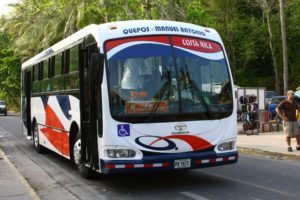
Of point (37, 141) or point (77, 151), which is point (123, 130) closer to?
point (77, 151)

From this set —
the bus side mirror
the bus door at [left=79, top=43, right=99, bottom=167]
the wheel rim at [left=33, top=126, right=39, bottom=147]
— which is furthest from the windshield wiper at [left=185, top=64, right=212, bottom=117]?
the wheel rim at [left=33, top=126, right=39, bottom=147]

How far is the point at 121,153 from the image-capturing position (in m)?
8.70

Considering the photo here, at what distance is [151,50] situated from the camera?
29.8ft

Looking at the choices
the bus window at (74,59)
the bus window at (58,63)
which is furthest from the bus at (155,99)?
the bus window at (58,63)

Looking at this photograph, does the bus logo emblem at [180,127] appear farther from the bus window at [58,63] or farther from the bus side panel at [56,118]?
the bus window at [58,63]

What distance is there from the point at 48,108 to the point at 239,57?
33.6 meters

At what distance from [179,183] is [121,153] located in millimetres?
1748

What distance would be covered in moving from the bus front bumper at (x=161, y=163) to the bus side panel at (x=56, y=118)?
2085 mm

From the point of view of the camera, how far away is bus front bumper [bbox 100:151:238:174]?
8.65 m

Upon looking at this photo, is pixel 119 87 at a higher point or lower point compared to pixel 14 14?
lower

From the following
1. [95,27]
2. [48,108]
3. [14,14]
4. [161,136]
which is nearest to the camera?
[161,136]

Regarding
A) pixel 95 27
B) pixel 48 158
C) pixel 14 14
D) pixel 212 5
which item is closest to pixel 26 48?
pixel 14 14

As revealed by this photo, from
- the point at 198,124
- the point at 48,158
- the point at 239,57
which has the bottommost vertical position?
the point at 48,158

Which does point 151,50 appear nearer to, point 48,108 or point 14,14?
point 48,108
